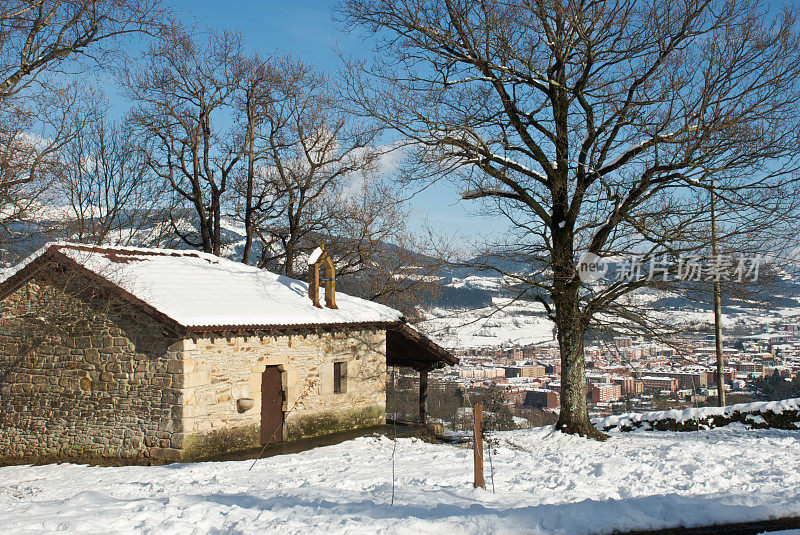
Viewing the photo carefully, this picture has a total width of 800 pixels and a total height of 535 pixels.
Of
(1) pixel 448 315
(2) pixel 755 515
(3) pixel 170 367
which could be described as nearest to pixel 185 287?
(3) pixel 170 367

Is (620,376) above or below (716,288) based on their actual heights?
below

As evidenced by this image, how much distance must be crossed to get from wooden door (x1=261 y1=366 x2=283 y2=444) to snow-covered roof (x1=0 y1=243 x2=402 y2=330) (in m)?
1.32

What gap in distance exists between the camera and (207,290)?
42.6 ft

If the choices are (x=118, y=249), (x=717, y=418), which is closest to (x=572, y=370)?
(x=717, y=418)

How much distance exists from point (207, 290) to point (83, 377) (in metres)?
2.89

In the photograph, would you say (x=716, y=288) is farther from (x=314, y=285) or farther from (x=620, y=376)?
(x=620, y=376)

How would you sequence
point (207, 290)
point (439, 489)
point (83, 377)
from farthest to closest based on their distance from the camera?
point (207, 290) < point (83, 377) < point (439, 489)

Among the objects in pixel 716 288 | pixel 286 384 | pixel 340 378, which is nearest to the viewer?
pixel 716 288

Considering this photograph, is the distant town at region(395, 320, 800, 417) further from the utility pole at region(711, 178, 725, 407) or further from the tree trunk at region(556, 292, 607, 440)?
the tree trunk at region(556, 292, 607, 440)

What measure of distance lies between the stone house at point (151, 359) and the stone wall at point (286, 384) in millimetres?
27

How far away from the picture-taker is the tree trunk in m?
12.8

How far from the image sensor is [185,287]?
12.7 metres

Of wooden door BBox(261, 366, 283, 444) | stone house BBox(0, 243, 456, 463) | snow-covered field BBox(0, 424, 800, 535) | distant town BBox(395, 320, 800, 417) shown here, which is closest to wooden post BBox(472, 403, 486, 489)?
snow-covered field BBox(0, 424, 800, 535)

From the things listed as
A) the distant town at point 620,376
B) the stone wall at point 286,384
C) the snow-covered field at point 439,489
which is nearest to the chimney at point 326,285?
the stone wall at point 286,384
